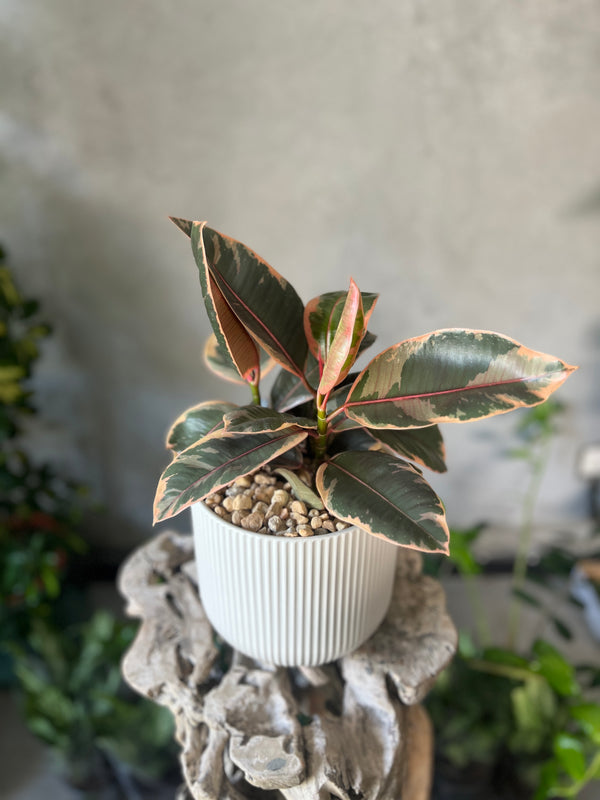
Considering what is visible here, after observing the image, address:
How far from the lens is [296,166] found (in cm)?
162

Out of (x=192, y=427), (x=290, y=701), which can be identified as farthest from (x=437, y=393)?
(x=290, y=701)

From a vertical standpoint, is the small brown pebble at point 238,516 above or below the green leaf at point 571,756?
above

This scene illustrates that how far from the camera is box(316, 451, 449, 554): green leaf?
0.68m

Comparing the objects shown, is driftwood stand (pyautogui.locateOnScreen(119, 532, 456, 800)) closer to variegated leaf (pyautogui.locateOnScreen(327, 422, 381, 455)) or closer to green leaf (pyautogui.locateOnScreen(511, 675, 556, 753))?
variegated leaf (pyautogui.locateOnScreen(327, 422, 381, 455))

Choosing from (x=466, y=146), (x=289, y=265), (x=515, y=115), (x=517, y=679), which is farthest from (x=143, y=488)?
(x=515, y=115)

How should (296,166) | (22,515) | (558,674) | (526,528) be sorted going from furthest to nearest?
(526,528)
(22,515)
(296,166)
(558,674)

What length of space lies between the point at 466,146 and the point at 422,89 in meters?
0.18

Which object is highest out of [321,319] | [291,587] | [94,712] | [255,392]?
[321,319]

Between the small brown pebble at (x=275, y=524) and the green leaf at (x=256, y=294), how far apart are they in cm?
19

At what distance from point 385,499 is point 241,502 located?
0.62 feet

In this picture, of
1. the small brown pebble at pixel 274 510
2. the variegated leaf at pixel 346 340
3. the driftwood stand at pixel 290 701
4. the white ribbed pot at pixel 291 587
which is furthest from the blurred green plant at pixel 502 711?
the variegated leaf at pixel 346 340

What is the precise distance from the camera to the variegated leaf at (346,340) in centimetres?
65

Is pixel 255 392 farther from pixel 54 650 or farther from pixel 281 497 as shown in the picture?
pixel 54 650

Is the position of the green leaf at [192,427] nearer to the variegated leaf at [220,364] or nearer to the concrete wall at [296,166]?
the variegated leaf at [220,364]
